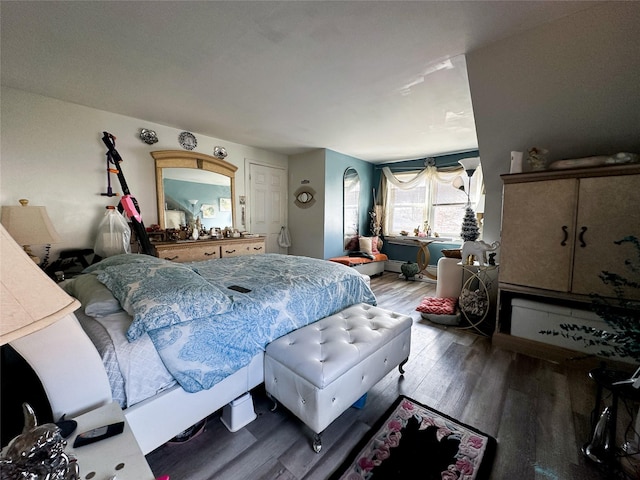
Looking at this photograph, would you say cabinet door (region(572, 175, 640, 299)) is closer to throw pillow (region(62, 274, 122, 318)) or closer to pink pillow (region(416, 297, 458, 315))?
pink pillow (region(416, 297, 458, 315))

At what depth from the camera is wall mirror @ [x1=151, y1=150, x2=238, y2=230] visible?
3387 mm

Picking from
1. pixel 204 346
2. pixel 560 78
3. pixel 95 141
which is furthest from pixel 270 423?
pixel 95 141

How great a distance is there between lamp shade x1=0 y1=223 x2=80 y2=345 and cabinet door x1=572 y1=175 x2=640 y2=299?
9.76 feet

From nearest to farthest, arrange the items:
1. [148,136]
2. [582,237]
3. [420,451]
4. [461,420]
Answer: [420,451] → [461,420] → [582,237] → [148,136]

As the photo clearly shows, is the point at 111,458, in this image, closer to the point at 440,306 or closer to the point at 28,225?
the point at 28,225

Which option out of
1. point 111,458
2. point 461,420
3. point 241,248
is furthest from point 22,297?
point 241,248

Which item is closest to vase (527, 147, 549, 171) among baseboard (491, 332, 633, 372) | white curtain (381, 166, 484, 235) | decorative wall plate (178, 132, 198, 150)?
baseboard (491, 332, 633, 372)

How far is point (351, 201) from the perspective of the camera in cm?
525

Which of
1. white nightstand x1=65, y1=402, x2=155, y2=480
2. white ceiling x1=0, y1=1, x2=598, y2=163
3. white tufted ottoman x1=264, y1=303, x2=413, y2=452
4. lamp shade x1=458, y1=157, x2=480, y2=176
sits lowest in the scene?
white tufted ottoman x1=264, y1=303, x2=413, y2=452

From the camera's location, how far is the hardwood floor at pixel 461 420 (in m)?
1.22

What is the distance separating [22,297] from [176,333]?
896mm

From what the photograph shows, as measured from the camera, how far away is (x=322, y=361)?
4.38ft

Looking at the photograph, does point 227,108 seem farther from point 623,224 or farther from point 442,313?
point 623,224

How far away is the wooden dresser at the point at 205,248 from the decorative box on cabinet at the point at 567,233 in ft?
10.8
